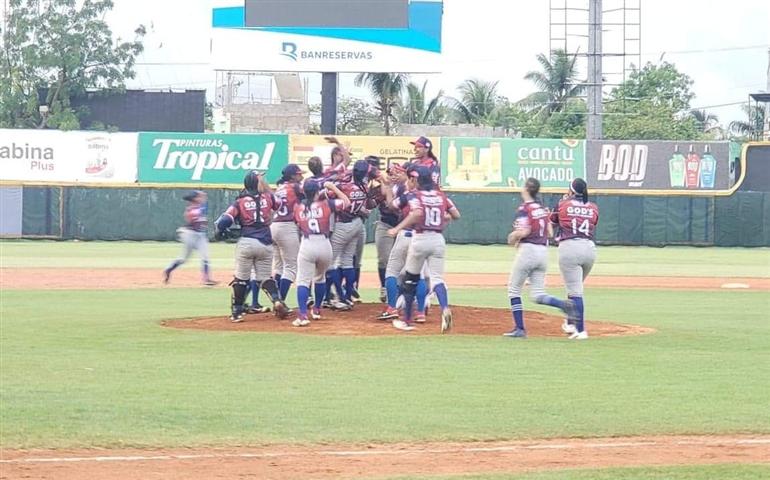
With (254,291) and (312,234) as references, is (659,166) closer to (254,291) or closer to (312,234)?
(254,291)

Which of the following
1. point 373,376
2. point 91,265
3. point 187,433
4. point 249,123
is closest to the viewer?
point 187,433

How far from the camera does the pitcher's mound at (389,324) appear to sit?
14.7 m

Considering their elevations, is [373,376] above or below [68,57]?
below

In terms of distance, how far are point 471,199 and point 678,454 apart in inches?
1333

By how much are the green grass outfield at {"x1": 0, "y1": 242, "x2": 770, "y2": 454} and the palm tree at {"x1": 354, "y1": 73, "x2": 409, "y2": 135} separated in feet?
167

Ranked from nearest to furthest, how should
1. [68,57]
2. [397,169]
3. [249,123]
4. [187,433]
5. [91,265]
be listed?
[187,433]
[397,169]
[91,265]
[68,57]
[249,123]

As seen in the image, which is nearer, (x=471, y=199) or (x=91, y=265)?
(x=91, y=265)

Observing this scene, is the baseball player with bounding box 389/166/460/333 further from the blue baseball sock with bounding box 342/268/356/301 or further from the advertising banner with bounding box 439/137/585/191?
the advertising banner with bounding box 439/137/585/191

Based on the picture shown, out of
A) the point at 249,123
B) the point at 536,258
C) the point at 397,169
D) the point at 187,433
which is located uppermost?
the point at 249,123

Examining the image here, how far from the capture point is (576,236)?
14062 millimetres

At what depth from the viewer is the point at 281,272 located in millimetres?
16172

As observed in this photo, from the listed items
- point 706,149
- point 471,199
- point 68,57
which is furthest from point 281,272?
point 68,57

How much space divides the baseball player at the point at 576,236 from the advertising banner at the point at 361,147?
97.5 ft

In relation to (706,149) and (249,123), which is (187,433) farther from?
(249,123)
